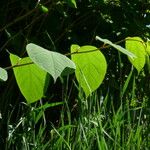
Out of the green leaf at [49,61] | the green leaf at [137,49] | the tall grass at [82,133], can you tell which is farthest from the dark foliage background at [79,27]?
the green leaf at [49,61]

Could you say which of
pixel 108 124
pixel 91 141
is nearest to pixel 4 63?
pixel 108 124

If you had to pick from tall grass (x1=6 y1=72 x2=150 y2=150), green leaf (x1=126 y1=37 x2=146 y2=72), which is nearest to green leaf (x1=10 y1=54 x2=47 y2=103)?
green leaf (x1=126 y1=37 x2=146 y2=72)

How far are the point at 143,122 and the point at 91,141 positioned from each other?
0.54 metres

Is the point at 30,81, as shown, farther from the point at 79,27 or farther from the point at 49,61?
the point at 79,27

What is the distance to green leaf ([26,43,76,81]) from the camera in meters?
0.56

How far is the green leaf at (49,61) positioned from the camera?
1.84 ft

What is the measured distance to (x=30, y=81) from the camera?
0.64m

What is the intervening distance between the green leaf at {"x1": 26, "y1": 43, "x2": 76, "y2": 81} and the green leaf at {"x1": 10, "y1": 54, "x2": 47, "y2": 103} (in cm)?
6

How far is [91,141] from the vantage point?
64.7 inches

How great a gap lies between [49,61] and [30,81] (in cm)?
8

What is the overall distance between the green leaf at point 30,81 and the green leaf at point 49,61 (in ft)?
0.20

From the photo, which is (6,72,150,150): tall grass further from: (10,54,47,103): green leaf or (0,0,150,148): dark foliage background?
(10,54,47,103): green leaf

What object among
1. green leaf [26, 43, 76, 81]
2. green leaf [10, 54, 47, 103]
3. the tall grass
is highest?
green leaf [26, 43, 76, 81]

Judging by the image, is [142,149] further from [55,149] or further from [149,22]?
[149,22]
